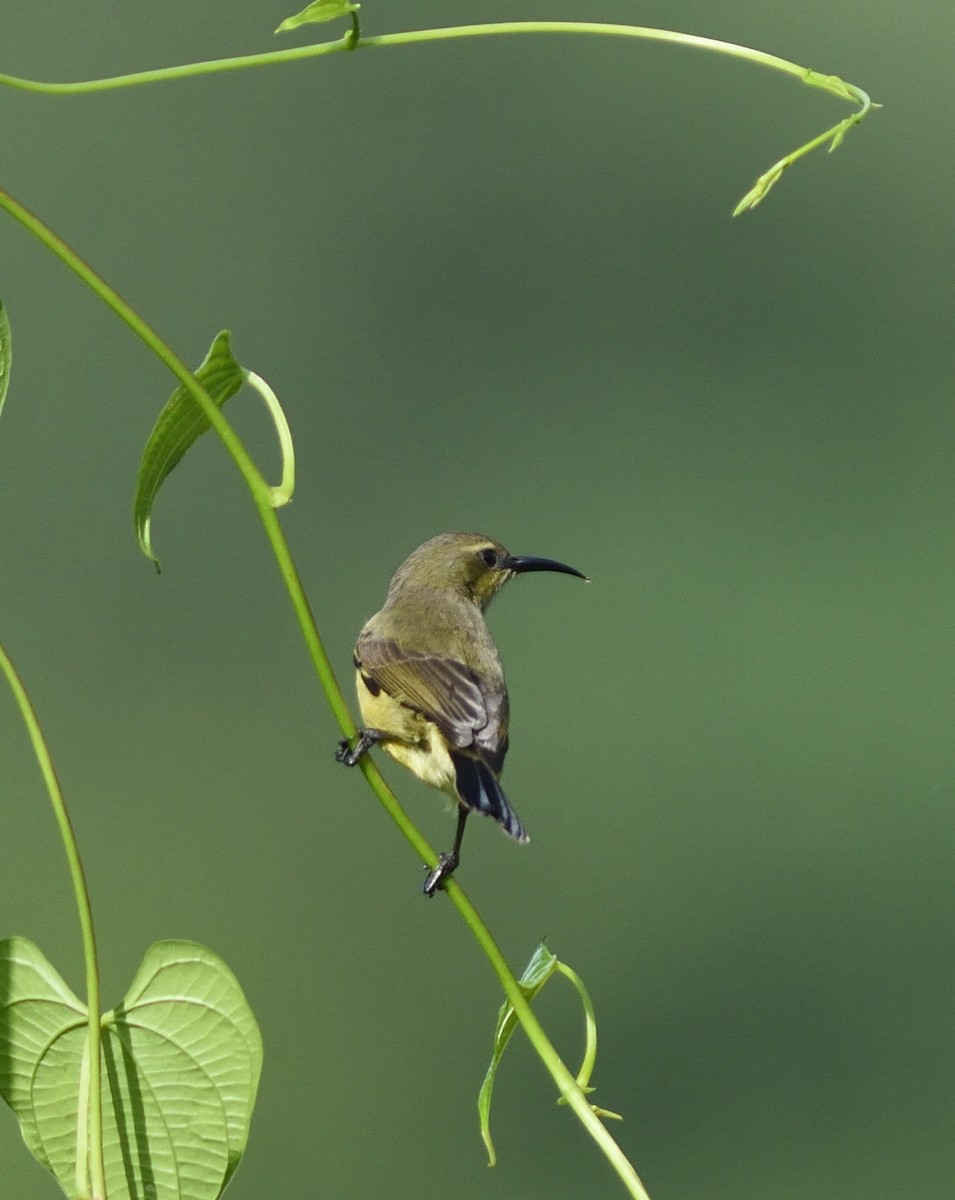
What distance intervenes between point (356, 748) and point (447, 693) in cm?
143

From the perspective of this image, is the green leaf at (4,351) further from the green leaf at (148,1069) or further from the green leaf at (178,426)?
the green leaf at (148,1069)

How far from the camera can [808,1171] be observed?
13.6 meters

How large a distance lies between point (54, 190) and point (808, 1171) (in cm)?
1071

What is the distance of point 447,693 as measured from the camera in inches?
111

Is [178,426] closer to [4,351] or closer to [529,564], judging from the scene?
[4,351]

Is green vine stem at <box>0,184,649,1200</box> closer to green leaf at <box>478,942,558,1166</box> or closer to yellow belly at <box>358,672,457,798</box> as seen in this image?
green leaf at <box>478,942,558,1166</box>

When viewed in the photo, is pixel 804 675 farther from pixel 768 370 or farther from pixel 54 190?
pixel 54 190

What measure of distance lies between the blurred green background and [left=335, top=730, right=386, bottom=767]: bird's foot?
8933mm

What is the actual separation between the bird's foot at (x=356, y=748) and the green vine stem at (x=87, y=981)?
21cm

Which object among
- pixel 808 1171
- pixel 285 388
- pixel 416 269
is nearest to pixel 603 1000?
pixel 808 1171

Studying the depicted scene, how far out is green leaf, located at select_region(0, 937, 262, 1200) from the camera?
144 centimetres

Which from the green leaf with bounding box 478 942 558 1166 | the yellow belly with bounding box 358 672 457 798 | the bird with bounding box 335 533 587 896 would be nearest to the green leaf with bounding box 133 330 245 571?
the green leaf with bounding box 478 942 558 1166

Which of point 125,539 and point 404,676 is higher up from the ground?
point 125,539

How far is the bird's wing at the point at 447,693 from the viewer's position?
2756mm
